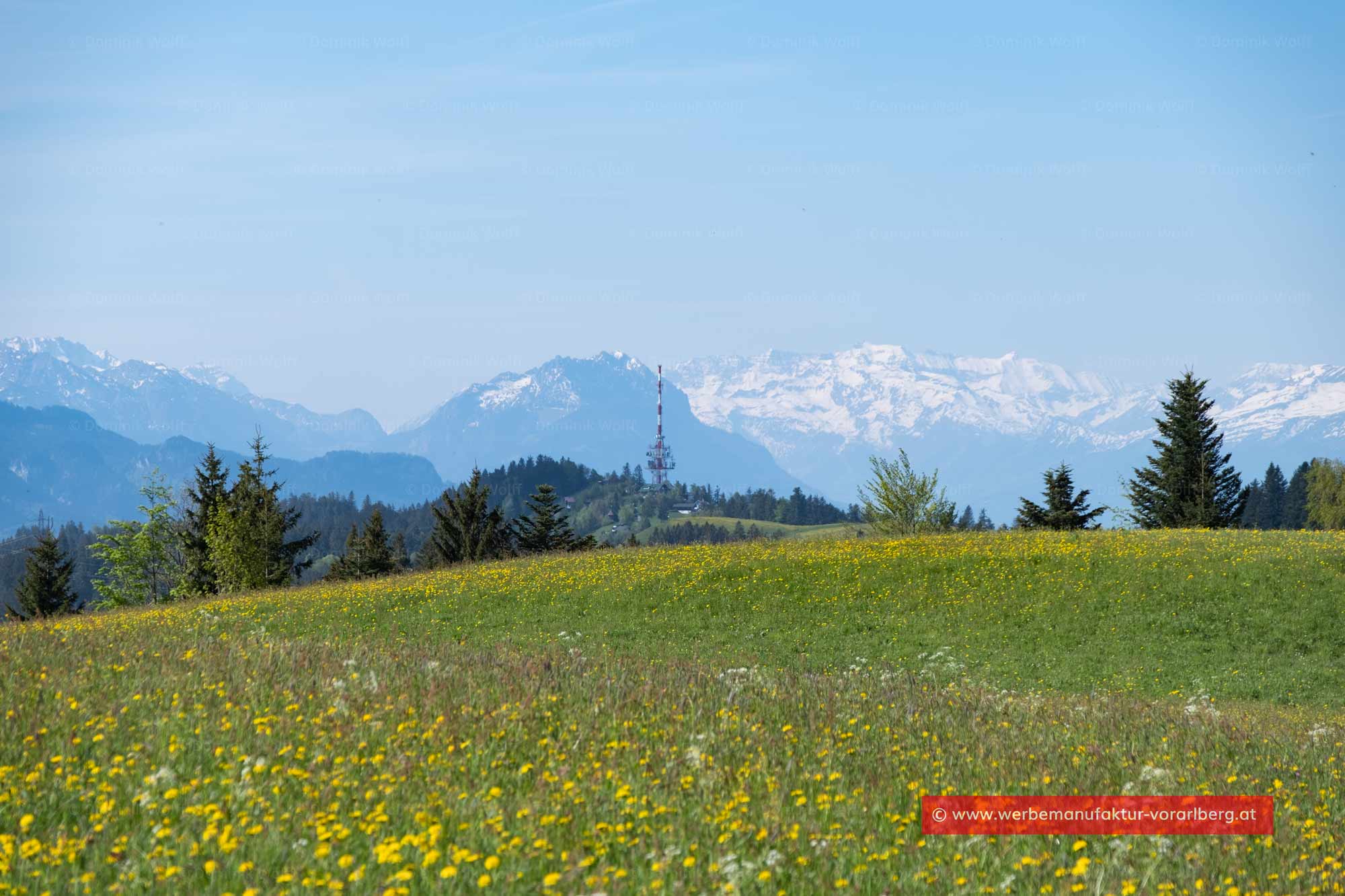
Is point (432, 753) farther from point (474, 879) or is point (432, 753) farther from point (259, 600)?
point (259, 600)

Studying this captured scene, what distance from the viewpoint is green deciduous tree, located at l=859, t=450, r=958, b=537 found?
177 ft

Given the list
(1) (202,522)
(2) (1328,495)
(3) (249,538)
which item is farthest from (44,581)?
(2) (1328,495)

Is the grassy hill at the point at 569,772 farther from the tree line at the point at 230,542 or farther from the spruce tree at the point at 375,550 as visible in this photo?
the spruce tree at the point at 375,550

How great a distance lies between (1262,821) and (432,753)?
7317 mm

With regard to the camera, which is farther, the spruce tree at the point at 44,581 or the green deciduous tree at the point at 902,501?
the spruce tree at the point at 44,581

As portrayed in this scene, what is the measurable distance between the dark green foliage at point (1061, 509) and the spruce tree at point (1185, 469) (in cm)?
500

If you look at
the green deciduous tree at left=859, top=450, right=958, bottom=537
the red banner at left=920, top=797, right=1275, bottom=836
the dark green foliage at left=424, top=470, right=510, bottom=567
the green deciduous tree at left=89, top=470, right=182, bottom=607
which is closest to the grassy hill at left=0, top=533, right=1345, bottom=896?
the red banner at left=920, top=797, right=1275, bottom=836

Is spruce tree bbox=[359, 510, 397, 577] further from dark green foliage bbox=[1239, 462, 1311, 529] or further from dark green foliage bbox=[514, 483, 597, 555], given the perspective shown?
dark green foliage bbox=[1239, 462, 1311, 529]

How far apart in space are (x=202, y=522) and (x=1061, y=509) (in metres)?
61.4

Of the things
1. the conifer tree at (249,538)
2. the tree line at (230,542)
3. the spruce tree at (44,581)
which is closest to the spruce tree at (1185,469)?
the tree line at (230,542)

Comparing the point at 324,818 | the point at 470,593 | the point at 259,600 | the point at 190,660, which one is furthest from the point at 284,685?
the point at 259,600

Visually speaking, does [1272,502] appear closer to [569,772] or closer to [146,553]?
[146,553]

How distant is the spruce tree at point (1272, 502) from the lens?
168750mm

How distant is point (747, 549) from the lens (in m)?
38.1
